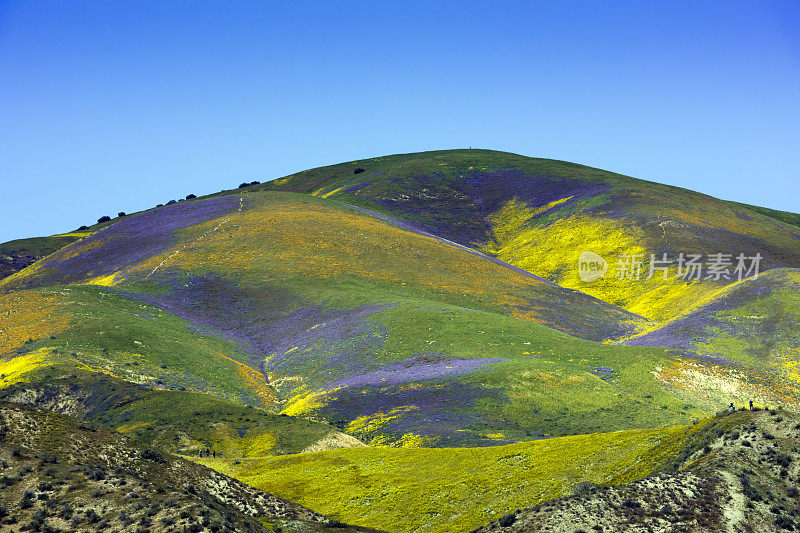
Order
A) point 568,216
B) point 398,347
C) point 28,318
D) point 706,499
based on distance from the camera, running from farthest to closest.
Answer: point 568,216, point 28,318, point 398,347, point 706,499

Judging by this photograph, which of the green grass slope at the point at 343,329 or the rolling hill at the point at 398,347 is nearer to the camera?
the rolling hill at the point at 398,347

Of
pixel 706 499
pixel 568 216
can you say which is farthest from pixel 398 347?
pixel 568 216

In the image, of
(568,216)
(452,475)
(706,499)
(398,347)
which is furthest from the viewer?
(568,216)

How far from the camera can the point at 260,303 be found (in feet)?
274

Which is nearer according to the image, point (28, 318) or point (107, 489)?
point (107, 489)

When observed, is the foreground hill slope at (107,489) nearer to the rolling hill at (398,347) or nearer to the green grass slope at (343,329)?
the rolling hill at (398,347)

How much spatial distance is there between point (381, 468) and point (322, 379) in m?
23.6

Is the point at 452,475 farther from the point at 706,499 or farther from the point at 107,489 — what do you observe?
the point at 107,489

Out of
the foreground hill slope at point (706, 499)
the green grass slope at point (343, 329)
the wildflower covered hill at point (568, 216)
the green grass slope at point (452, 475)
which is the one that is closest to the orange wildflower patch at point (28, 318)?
the green grass slope at point (343, 329)

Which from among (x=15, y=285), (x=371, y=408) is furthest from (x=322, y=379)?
(x=15, y=285)

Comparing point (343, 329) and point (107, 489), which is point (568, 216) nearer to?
point (343, 329)

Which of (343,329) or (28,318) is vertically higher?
(28,318)
